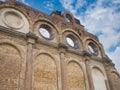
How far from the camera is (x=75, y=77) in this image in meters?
13.6

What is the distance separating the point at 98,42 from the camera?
61.5ft

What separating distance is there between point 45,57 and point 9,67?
3.25 metres

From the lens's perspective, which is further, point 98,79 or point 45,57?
point 98,79

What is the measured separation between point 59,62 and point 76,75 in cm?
206

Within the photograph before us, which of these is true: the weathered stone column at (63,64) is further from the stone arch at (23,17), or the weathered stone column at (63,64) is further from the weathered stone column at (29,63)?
the stone arch at (23,17)

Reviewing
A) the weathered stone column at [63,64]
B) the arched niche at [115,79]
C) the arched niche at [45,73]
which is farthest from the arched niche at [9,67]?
the arched niche at [115,79]

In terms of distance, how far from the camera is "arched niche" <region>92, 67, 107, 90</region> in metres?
15.2

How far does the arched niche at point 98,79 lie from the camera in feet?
49.9

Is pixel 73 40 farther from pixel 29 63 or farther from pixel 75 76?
pixel 29 63

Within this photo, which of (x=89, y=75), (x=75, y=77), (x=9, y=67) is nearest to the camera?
(x=9, y=67)

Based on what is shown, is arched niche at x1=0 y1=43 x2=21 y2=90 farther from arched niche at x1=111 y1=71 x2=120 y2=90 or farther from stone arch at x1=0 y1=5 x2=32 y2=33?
arched niche at x1=111 y1=71 x2=120 y2=90

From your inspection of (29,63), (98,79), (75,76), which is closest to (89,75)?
(75,76)

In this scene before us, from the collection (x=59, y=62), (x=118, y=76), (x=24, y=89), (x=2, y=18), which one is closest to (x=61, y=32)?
(x=59, y=62)

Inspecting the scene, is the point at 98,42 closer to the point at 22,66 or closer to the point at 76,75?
the point at 76,75
